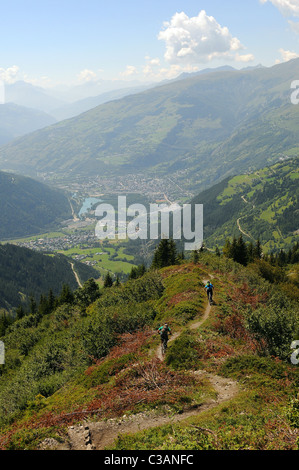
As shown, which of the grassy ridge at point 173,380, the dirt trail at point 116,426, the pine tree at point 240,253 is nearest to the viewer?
the grassy ridge at point 173,380

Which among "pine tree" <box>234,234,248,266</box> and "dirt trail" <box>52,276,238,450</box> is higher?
"dirt trail" <box>52,276,238,450</box>

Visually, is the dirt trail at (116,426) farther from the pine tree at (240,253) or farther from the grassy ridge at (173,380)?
the pine tree at (240,253)

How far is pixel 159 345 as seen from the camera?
2650 cm

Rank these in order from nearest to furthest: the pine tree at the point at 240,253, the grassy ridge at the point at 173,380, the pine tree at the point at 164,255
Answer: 1. the grassy ridge at the point at 173,380
2. the pine tree at the point at 240,253
3. the pine tree at the point at 164,255

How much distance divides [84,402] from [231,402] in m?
9.40

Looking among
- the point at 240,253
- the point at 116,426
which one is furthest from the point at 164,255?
the point at 116,426

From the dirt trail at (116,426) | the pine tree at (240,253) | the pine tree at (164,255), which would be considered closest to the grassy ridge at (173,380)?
the dirt trail at (116,426)

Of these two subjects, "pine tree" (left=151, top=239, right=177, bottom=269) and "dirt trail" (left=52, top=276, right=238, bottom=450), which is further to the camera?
"pine tree" (left=151, top=239, right=177, bottom=269)

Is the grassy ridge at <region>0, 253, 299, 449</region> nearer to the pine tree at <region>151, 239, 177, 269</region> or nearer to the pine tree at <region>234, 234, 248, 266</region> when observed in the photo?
the pine tree at <region>234, 234, 248, 266</region>

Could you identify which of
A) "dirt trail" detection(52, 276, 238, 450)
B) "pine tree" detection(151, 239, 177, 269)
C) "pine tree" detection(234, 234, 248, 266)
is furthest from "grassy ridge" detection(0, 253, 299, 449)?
"pine tree" detection(151, 239, 177, 269)

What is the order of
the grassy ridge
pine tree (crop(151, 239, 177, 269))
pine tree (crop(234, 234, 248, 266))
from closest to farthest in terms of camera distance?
the grassy ridge → pine tree (crop(234, 234, 248, 266)) → pine tree (crop(151, 239, 177, 269))
